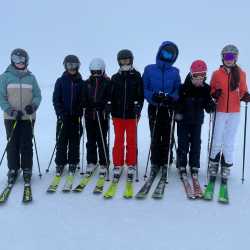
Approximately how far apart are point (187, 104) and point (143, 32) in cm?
2679

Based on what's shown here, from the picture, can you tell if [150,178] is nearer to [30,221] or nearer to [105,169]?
[105,169]

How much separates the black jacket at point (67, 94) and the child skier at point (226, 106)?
2.15m

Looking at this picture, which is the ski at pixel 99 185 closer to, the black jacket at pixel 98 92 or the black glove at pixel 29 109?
the black jacket at pixel 98 92

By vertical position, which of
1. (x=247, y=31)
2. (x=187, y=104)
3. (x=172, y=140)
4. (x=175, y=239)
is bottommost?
(x=175, y=239)

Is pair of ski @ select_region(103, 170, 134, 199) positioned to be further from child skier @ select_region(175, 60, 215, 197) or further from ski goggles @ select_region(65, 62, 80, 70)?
ski goggles @ select_region(65, 62, 80, 70)

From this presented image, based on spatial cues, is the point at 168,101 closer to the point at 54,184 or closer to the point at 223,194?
the point at 223,194

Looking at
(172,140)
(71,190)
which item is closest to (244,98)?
(172,140)

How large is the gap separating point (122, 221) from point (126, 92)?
7.08ft

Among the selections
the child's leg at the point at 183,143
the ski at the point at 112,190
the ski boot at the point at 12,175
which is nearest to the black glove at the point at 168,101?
the child's leg at the point at 183,143

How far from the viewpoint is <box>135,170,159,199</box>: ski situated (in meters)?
5.23

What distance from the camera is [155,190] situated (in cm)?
542

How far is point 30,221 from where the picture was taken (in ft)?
14.9

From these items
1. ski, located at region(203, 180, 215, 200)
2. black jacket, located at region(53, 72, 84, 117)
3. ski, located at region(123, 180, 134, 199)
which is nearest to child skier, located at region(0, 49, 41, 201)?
black jacket, located at region(53, 72, 84, 117)

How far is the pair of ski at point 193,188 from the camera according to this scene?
5238mm
